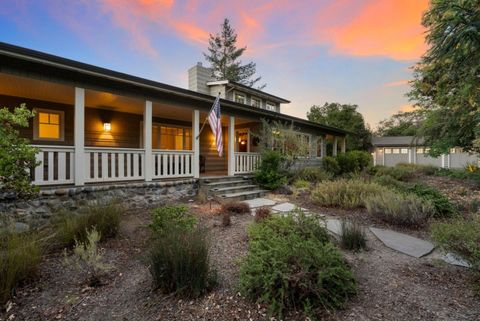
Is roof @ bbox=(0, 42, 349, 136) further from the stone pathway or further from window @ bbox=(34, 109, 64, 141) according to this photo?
the stone pathway

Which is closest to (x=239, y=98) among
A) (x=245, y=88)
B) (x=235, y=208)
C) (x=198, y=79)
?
(x=245, y=88)

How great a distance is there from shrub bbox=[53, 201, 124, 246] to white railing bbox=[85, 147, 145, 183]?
1.67m

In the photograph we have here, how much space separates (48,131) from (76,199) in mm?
3552

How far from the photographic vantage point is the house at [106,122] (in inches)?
208

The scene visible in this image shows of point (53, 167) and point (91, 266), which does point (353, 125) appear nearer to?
point (53, 167)

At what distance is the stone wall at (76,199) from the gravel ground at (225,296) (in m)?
1.95

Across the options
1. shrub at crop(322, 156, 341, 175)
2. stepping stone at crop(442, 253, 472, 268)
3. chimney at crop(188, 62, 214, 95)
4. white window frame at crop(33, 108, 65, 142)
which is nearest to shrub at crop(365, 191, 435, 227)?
stepping stone at crop(442, 253, 472, 268)

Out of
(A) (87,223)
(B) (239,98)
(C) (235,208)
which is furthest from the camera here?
(B) (239,98)

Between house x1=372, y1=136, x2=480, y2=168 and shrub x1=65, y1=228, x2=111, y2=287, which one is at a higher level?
house x1=372, y1=136, x2=480, y2=168

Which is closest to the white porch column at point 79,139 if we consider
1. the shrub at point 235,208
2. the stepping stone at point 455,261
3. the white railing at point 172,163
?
the white railing at point 172,163

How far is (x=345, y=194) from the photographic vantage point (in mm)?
6656

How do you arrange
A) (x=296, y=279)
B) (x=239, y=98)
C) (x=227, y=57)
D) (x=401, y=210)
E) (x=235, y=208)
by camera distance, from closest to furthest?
(x=296, y=279) → (x=401, y=210) → (x=235, y=208) → (x=239, y=98) → (x=227, y=57)

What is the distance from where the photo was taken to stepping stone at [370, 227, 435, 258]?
12.3 feet

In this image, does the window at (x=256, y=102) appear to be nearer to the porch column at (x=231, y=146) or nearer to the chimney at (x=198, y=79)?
the chimney at (x=198, y=79)
